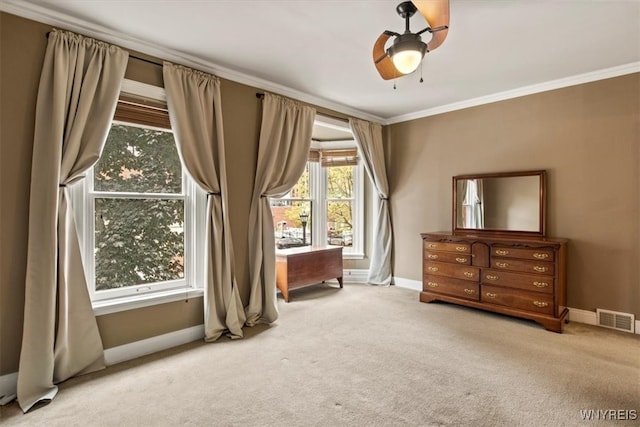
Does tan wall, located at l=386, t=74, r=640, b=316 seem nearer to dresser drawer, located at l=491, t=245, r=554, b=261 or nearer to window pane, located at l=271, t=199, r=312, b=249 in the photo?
dresser drawer, located at l=491, t=245, r=554, b=261

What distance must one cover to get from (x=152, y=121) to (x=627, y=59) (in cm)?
434

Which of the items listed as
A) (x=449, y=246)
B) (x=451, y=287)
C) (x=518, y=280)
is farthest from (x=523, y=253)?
(x=451, y=287)

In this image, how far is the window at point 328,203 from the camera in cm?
538

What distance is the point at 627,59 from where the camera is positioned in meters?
3.11

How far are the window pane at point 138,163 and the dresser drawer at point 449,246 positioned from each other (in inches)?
116

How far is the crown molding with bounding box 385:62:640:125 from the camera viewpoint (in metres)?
3.29

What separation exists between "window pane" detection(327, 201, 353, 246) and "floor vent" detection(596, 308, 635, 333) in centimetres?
330

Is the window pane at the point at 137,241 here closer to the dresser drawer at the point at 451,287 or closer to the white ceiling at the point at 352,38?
the white ceiling at the point at 352,38

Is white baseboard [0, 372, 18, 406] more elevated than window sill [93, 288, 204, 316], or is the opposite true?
window sill [93, 288, 204, 316]

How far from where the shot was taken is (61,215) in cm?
234

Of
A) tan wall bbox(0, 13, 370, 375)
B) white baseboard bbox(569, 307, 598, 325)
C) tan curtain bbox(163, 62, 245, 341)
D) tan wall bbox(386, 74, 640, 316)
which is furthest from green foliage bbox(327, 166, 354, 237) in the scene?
tan wall bbox(0, 13, 370, 375)

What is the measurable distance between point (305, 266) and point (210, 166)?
6.60ft

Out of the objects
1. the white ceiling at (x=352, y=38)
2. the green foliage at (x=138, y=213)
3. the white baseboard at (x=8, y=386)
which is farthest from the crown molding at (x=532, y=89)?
the white baseboard at (x=8, y=386)

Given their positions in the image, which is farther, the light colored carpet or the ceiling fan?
the light colored carpet
